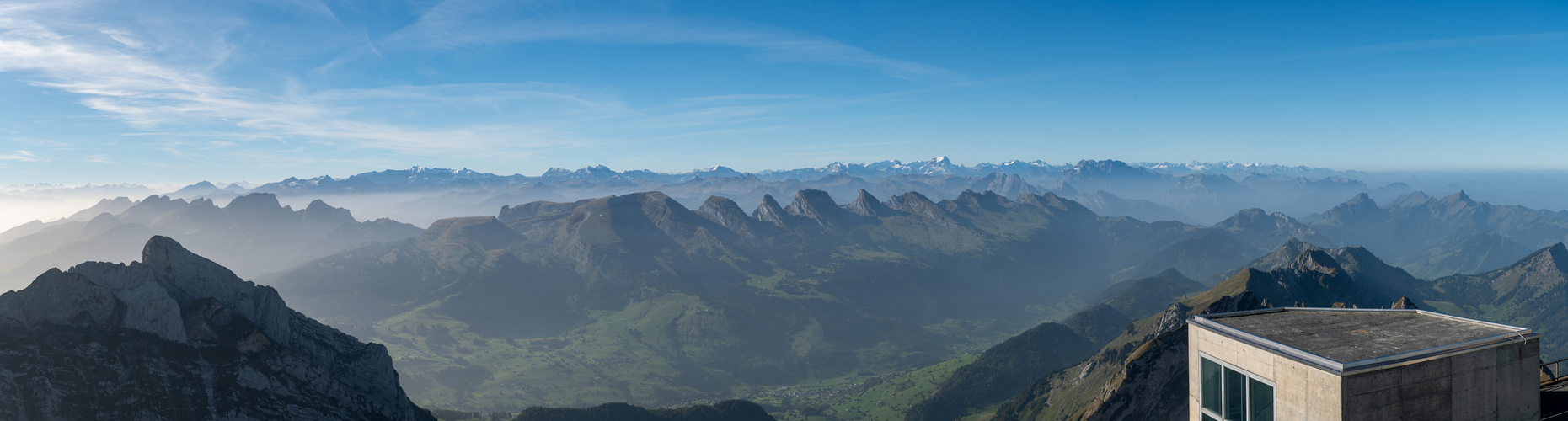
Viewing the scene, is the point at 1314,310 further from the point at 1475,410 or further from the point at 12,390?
the point at 12,390

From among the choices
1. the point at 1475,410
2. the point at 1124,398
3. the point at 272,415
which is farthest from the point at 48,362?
the point at 1124,398

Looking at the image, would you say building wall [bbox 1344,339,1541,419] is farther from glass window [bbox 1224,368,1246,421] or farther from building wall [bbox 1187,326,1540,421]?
glass window [bbox 1224,368,1246,421]

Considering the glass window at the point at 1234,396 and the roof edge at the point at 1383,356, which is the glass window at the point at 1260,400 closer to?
the glass window at the point at 1234,396

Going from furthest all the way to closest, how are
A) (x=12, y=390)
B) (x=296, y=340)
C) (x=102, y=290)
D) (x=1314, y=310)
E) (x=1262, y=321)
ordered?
1. (x=296, y=340)
2. (x=102, y=290)
3. (x=12, y=390)
4. (x=1314, y=310)
5. (x=1262, y=321)

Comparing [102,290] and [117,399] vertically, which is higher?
[102,290]

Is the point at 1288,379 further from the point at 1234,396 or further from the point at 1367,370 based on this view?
the point at 1234,396

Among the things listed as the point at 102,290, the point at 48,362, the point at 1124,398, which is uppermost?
the point at 102,290

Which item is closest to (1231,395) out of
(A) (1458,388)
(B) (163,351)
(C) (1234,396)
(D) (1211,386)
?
(C) (1234,396)

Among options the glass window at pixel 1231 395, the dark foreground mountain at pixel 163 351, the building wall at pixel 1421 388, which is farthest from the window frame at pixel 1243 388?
the dark foreground mountain at pixel 163 351
